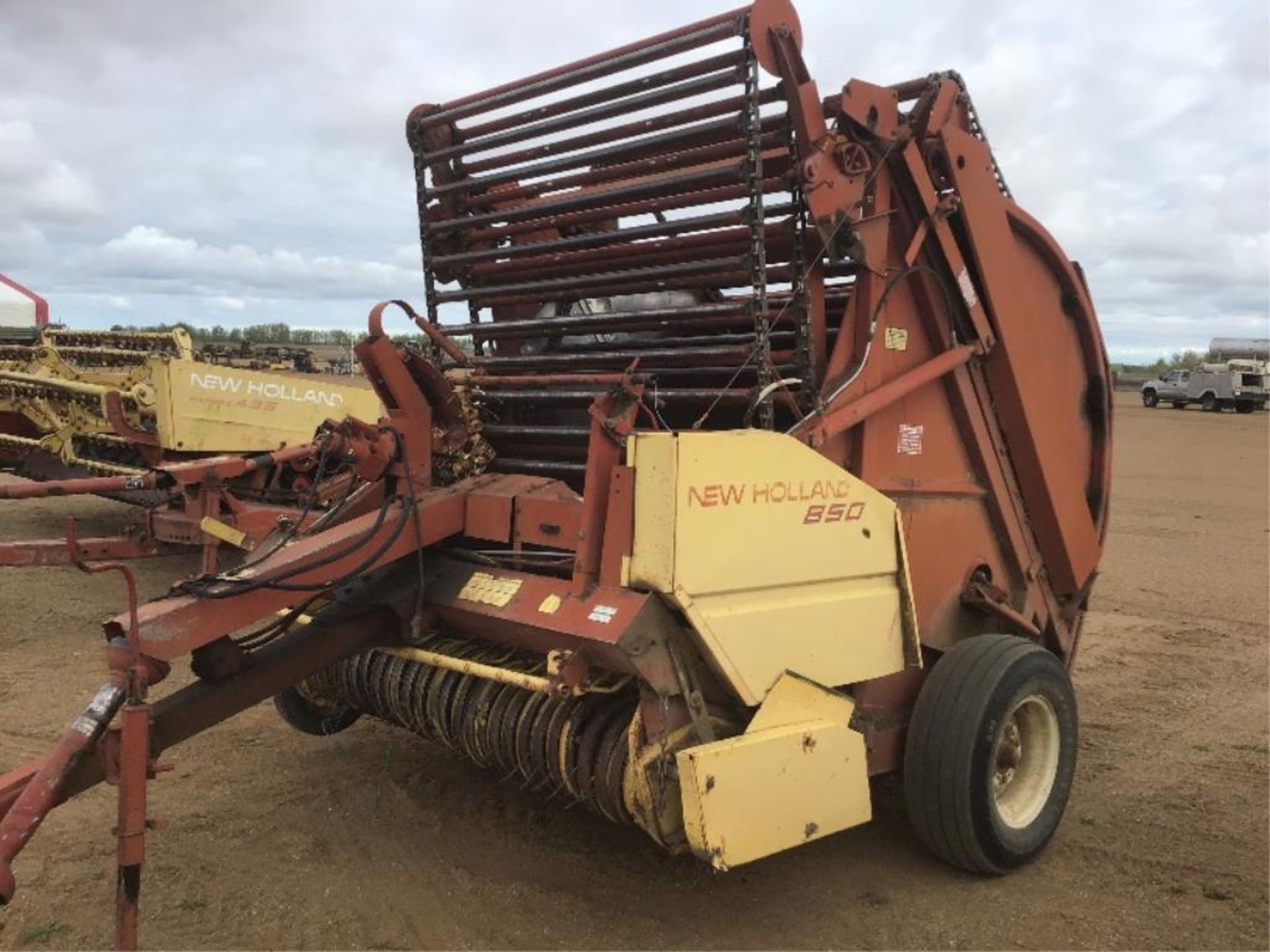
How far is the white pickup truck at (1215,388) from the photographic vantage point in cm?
3859

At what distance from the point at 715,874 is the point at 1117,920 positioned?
1.35m

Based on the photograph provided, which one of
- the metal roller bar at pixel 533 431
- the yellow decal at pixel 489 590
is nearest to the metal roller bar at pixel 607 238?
the metal roller bar at pixel 533 431

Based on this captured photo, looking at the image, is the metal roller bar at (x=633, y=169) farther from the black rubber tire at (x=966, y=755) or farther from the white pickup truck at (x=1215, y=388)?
the white pickup truck at (x=1215, y=388)

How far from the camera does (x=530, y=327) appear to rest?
4496 mm

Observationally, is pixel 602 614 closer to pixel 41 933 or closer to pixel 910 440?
pixel 910 440

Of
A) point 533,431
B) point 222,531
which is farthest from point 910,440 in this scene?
point 222,531

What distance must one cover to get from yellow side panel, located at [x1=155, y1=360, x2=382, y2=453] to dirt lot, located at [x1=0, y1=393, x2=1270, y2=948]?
Answer: 315cm

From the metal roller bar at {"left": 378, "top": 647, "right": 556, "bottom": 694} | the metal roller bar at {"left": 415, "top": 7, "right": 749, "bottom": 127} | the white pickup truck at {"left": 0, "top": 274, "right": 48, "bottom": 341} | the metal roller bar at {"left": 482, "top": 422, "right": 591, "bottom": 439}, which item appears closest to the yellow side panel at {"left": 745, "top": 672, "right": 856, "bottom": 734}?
the metal roller bar at {"left": 378, "top": 647, "right": 556, "bottom": 694}

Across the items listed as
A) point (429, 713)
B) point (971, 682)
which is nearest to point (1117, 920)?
point (971, 682)

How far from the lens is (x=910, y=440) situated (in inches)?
163

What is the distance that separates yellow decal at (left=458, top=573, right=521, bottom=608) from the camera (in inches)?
145

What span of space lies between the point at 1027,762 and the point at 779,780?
1515 millimetres

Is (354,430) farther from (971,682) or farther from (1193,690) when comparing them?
(1193,690)

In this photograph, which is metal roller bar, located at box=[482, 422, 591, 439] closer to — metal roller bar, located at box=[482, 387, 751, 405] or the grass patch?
metal roller bar, located at box=[482, 387, 751, 405]
